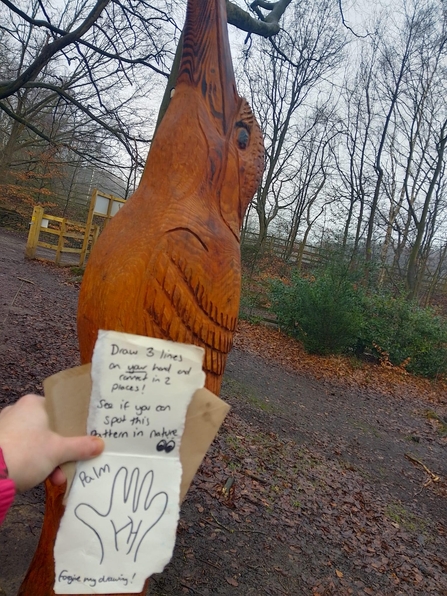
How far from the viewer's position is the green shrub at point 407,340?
9.84 m

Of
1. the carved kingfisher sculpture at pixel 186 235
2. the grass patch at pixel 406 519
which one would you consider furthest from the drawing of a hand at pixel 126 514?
the grass patch at pixel 406 519

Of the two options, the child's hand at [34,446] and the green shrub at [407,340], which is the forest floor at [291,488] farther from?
the green shrub at [407,340]

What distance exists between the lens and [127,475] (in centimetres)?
83

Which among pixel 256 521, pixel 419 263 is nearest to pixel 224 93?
pixel 256 521

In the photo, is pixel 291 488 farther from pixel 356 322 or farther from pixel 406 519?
pixel 356 322

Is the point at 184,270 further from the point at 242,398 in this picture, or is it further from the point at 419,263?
the point at 419,263

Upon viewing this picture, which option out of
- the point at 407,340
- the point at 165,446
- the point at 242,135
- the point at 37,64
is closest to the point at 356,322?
the point at 407,340

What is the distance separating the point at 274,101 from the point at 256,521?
585 inches

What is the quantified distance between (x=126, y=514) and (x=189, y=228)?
0.70m

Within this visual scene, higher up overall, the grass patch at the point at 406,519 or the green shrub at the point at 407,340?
the green shrub at the point at 407,340

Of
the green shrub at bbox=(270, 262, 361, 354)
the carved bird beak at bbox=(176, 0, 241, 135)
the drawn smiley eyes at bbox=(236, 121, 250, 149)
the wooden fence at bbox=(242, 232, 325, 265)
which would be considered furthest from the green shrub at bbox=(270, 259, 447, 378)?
the carved bird beak at bbox=(176, 0, 241, 135)

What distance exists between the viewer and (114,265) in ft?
3.70

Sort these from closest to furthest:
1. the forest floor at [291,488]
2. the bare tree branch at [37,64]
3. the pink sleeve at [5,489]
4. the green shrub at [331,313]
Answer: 1. the pink sleeve at [5,489]
2. the forest floor at [291,488]
3. the bare tree branch at [37,64]
4. the green shrub at [331,313]

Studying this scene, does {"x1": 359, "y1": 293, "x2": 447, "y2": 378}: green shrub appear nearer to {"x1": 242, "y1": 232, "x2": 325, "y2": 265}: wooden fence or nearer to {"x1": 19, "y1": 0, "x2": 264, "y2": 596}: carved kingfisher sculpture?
{"x1": 242, "y1": 232, "x2": 325, "y2": 265}: wooden fence
